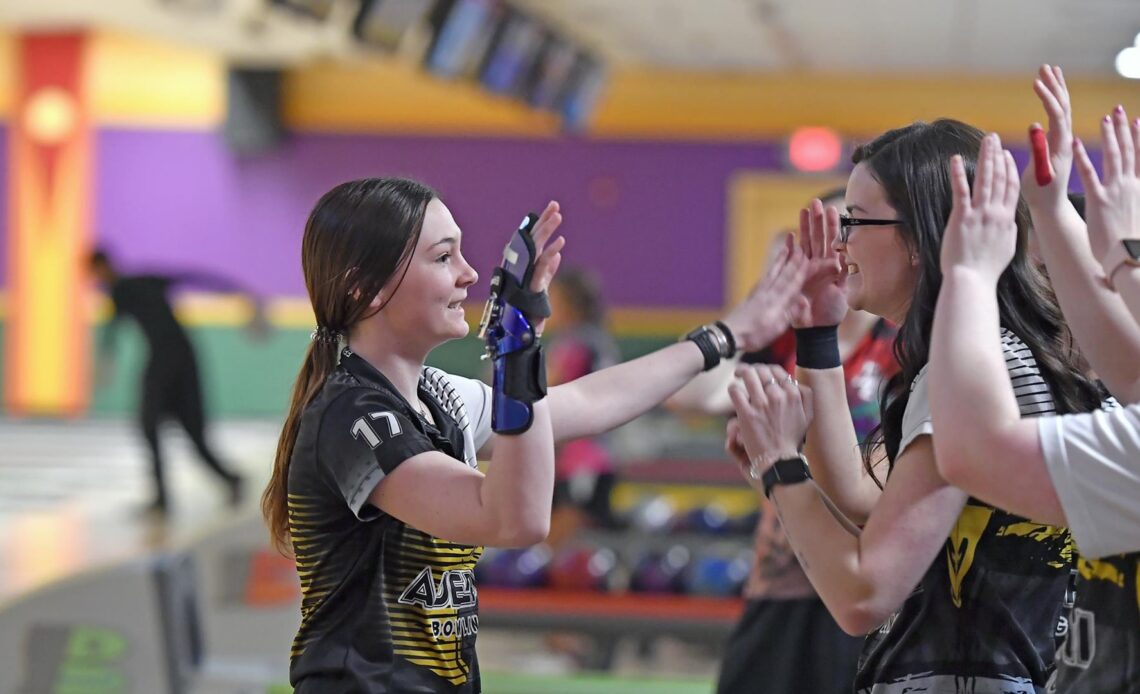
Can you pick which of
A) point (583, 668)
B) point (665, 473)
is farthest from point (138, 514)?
point (583, 668)

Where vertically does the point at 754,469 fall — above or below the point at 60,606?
above

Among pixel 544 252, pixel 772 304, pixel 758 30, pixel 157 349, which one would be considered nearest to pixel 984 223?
pixel 544 252

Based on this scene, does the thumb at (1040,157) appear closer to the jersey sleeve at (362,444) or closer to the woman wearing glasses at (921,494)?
the woman wearing glasses at (921,494)

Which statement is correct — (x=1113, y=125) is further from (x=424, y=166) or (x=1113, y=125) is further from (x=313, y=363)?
(x=424, y=166)

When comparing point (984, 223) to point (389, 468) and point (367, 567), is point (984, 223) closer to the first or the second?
point (389, 468)

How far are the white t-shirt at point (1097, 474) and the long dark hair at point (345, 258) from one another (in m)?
0.84

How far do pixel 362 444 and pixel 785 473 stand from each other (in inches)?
20.5

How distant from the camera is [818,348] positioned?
80.7 inches

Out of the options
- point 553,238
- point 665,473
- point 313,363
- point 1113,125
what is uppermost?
point 1113,125

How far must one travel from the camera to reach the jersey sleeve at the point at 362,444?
1699 millimetres

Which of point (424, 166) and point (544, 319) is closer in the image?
point (544, 319)

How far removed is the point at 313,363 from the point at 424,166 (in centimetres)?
1298

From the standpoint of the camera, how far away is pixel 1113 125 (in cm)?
170

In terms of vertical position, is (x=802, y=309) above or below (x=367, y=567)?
above
